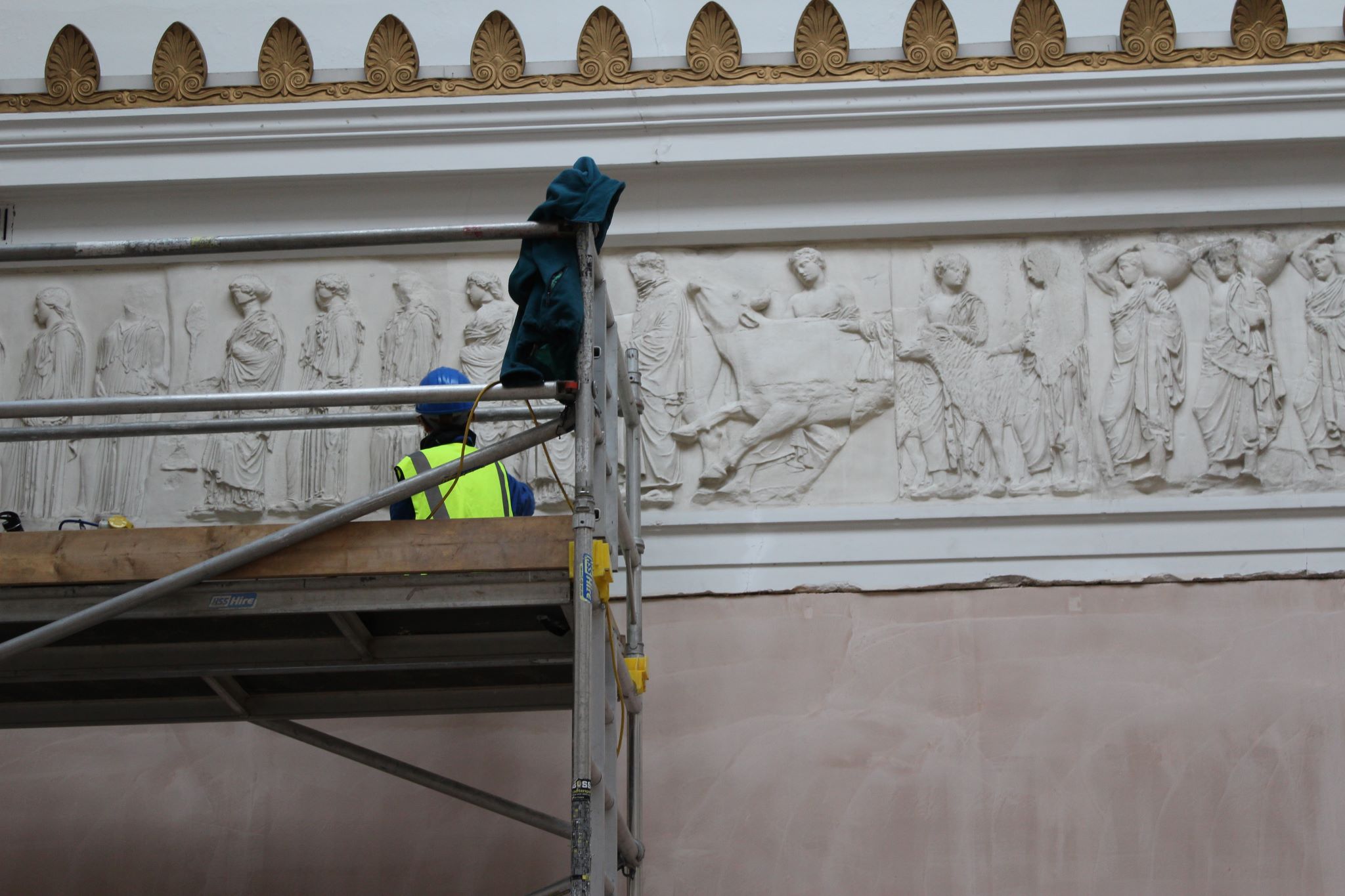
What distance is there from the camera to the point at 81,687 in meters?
5.20

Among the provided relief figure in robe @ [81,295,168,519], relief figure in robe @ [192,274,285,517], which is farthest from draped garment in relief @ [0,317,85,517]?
relief figure in robe @ [192,274,285,517]

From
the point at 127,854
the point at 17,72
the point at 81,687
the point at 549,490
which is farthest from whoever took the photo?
the point at 17,72

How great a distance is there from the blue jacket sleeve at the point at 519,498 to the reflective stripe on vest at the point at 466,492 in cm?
3

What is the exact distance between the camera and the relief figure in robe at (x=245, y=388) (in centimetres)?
659

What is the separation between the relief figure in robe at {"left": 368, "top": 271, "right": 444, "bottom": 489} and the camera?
21.8ft

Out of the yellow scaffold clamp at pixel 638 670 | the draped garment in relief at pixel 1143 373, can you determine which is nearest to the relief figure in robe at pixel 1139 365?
the draped garment in relief at pixel 1143 373

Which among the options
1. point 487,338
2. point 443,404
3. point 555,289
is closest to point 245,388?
point 487,338

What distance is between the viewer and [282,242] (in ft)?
13.6

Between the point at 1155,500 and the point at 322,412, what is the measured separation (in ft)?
11.8

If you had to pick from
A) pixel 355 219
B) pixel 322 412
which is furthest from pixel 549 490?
pixel 355 219

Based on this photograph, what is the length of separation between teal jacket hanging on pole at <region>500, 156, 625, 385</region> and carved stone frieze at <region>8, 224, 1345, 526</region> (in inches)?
91.3

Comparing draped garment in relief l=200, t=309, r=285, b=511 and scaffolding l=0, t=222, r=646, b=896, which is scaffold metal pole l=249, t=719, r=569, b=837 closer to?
scaffolding l=0, t=222, r=646, b=896

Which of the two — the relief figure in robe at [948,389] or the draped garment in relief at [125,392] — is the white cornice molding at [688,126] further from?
the draped garment in relief at [125,392]

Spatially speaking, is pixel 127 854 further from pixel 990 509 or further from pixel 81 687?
pixel 990 509
